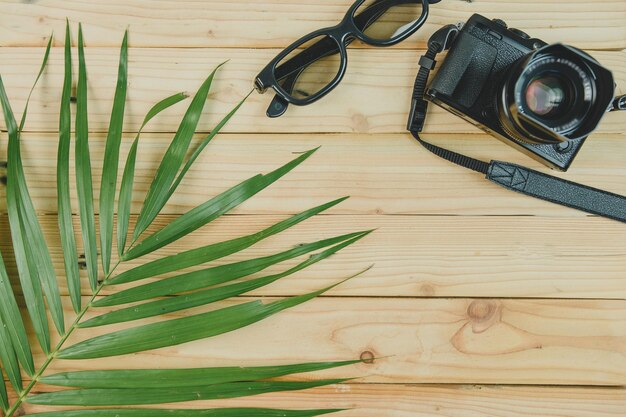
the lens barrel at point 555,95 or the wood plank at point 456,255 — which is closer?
the lens barrel at point 555,95

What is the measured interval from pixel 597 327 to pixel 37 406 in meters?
0.82

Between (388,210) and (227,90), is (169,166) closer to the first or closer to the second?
(227,90)

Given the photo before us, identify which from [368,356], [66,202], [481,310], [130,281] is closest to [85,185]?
[66,202]

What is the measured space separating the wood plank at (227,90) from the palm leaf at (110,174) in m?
0.06

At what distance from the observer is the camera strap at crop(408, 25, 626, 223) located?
0.91 m

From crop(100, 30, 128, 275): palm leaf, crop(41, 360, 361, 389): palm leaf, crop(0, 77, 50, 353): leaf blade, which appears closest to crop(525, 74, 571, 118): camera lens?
crop(41, 360, 361, 389): palm leaf

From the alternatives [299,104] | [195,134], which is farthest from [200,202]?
[299,104]

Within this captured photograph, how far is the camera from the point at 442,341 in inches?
36.5

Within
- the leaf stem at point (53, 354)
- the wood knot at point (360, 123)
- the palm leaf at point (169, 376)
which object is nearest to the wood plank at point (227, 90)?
the wood knot at point (360, 123)

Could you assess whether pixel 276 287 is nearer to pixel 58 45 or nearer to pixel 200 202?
pixel 200 202

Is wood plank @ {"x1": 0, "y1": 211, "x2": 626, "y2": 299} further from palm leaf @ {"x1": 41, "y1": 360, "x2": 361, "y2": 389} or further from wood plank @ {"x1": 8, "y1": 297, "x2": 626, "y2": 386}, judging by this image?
palm leaf @ {"x1": 41, "y1": 360, "x2": 361, "y2": 389}

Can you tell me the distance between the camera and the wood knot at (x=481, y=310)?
3.05 feet

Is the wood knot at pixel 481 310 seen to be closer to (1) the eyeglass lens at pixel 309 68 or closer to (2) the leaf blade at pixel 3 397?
(1) the eyeglass lens at pixel 309 68

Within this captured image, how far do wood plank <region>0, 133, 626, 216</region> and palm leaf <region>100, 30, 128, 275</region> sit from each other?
0.22 ft
